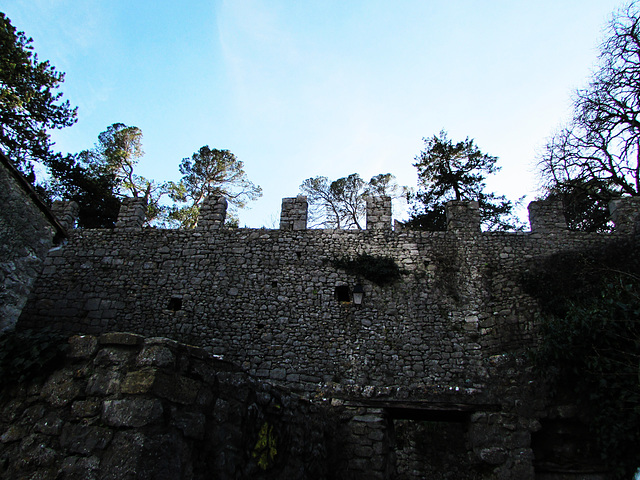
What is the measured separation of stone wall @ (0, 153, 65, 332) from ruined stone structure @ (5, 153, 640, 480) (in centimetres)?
446

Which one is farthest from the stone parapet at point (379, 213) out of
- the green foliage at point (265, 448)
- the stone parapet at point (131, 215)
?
the green foliage at point (265, 448)

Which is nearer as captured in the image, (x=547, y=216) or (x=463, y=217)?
(x=547, y=216)

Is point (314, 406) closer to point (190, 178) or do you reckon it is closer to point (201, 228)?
point (201, 228)

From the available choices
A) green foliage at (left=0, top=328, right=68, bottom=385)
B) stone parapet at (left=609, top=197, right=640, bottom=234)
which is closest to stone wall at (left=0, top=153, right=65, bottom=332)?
green foliage at (left=0, top=328, right=68, bottom=385)

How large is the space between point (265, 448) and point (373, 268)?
7.51 m

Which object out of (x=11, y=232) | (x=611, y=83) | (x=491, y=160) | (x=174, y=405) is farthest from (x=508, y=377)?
(x=491, y=160)

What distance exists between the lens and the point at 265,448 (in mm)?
3738

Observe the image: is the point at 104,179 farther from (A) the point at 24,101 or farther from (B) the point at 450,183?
(B) the point at 450,183

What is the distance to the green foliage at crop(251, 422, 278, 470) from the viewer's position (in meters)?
3.63

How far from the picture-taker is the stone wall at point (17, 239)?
16.3 feet

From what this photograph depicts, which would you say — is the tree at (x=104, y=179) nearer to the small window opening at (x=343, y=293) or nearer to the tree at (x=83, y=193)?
the tree at (x=83, y=193)

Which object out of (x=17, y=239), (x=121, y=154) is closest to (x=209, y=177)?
(x=121, y=154)

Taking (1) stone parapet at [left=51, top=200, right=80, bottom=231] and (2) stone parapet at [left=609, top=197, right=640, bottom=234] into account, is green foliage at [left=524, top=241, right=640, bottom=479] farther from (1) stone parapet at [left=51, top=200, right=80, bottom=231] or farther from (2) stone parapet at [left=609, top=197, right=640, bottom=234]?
(1) stone parapet at [left=51, top=200, right=80, bottom=231]

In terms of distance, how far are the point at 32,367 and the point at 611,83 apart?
1629 centimetres
